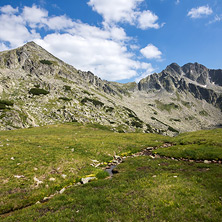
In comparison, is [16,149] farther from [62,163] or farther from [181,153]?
[181,153]

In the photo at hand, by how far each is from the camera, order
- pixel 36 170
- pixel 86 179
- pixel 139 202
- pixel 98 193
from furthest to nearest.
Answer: pixel 36 170 → pixel 86 179 → pixel 98 193 → pixel 139 202

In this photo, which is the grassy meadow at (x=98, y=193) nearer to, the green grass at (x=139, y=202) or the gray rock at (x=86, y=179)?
the green grass at (x=139, y=202)

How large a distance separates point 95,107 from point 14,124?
10176cm

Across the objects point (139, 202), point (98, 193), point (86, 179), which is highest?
point (139, 202)

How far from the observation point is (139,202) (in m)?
11.3

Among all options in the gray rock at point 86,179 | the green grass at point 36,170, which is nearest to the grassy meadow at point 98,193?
the green grass at point 36,170

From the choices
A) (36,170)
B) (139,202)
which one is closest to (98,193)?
(139,202)

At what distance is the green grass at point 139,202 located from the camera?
985 cm

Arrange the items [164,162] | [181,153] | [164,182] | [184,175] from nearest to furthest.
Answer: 1. [164,182]
2. [184,175]
3. [164,162]
4. [181,153]

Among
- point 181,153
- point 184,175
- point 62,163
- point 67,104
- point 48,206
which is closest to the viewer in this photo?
point 48,206

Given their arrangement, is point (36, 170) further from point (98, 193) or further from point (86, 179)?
point (98, 193)

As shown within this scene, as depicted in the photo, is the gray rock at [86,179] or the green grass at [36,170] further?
the gray rock at [86,179]

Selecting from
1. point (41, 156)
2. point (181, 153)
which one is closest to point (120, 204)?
point (41, 156)

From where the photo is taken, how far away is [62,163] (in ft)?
69.9
